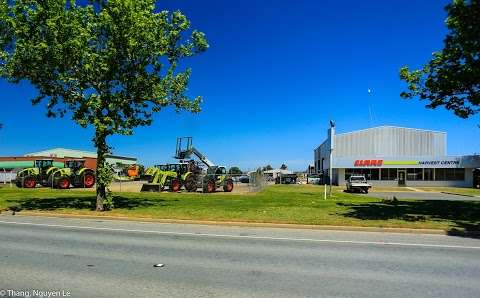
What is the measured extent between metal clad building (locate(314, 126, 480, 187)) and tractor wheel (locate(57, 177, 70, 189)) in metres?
34.9

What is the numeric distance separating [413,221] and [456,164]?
2096 inches

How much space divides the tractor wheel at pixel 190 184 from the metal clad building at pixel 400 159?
100 feet

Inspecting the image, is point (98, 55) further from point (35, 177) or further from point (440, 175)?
point (440, 175)

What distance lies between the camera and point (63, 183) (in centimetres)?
3922

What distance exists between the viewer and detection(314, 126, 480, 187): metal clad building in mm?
66062

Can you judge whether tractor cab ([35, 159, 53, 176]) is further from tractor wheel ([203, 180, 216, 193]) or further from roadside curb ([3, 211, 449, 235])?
roadside curb ([3, 211, 449, 235])

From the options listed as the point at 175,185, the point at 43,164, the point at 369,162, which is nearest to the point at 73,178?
the point at 43,164

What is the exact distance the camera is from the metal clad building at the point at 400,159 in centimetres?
6606

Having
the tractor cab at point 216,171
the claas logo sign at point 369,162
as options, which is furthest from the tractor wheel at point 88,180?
the claas logo sign at point 369,162

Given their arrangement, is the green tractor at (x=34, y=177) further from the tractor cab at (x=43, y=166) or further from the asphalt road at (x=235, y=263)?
the asphalt road at (x=235, y=263)

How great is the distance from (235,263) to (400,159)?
6172 centimetres

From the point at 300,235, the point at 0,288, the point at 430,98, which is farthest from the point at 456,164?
the point at 0,288

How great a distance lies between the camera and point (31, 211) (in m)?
20.4

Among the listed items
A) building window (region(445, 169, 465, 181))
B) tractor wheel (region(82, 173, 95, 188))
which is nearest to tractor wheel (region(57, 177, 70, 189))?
tractor wheel (region(82, 173, 95, 188))
